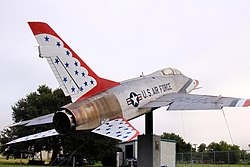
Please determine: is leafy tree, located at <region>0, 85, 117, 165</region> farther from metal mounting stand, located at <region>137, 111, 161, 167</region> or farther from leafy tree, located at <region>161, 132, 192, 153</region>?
leafy tree, located at <region>161, 132, 192, 153</region>

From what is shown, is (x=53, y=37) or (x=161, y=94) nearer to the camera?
(x=53, y=37)

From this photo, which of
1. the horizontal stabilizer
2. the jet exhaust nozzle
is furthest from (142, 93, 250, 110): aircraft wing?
the jet exhaust nozzle

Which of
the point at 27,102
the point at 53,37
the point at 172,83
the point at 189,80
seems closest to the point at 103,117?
the point at 53,37

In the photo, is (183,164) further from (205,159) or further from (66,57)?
(66,57)

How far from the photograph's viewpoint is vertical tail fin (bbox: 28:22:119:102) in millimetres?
12016

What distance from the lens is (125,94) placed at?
1262 cm

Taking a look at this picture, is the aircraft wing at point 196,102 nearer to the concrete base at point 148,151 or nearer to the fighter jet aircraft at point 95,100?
the fighter jet aircraft at point 95,100

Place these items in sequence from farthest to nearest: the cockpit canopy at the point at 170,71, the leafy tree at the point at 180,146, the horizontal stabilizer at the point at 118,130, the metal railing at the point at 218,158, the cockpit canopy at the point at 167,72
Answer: the leafy tree at the point at 180,146 → the metal railing at the point at 218,158 → the cockpit canopy at the point at 170,71 → the cockpit canopy at the point at 167,72 → the horizontal stabilizer at the point at 118,130

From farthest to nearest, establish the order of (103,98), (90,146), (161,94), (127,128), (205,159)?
1. (90,146)
2. (205,159)
3. (161,94)
4. (103,98)
5. (127,128)

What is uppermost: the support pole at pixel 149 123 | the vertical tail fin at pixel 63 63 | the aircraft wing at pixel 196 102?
the vertical tail fin at pixel 63 63

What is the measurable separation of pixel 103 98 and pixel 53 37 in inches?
106

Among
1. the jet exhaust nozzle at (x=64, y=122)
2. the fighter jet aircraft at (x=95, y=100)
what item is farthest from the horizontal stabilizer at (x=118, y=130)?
the jet exhaust nozzle at (x=64, y=122)

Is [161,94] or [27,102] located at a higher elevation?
[27,102]

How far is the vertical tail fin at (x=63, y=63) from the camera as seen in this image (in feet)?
39.4
